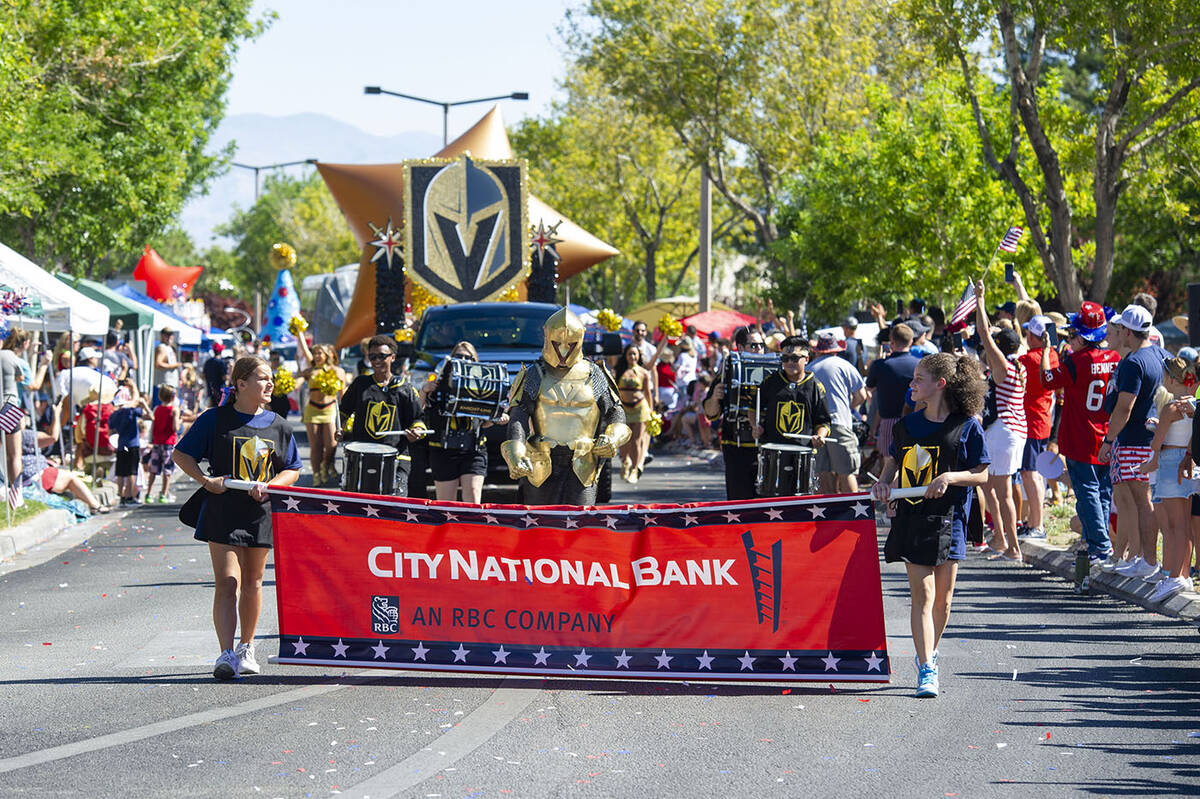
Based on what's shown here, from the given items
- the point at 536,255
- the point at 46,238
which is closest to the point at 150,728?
the point at 536,255

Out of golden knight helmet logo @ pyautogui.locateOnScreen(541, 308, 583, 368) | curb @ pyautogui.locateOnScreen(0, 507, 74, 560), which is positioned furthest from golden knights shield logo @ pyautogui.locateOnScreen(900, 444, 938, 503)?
curb @ pyautogui.locateOnScreen(0, 507, 74, 560)

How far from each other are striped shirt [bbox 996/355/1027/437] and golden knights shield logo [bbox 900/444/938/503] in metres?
5.18

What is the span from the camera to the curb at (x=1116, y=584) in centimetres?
1066

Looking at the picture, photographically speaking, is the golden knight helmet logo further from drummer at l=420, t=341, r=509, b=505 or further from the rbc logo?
drummer at l=420, t=341, r=509, b=505

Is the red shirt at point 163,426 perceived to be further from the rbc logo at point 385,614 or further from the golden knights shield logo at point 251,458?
the rbc logo at point 385,614

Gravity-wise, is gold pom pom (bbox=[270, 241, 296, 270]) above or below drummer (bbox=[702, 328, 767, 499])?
above

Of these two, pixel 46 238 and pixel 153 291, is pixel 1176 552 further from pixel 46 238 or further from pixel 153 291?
pixel 153 291

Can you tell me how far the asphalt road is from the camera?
6.30 meters

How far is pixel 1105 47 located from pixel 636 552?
45.6 ft

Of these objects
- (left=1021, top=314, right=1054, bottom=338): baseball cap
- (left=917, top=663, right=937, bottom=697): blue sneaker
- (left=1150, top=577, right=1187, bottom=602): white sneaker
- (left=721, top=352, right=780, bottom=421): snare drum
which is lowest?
(left=917, top=663, right=937, bottom=697): blue sneaker

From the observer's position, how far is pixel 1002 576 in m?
12.6

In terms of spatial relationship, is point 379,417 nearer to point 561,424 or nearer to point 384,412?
point 384,412

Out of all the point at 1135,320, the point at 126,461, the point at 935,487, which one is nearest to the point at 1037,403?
the point at 1135,320

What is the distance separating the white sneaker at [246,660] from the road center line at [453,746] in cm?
130
